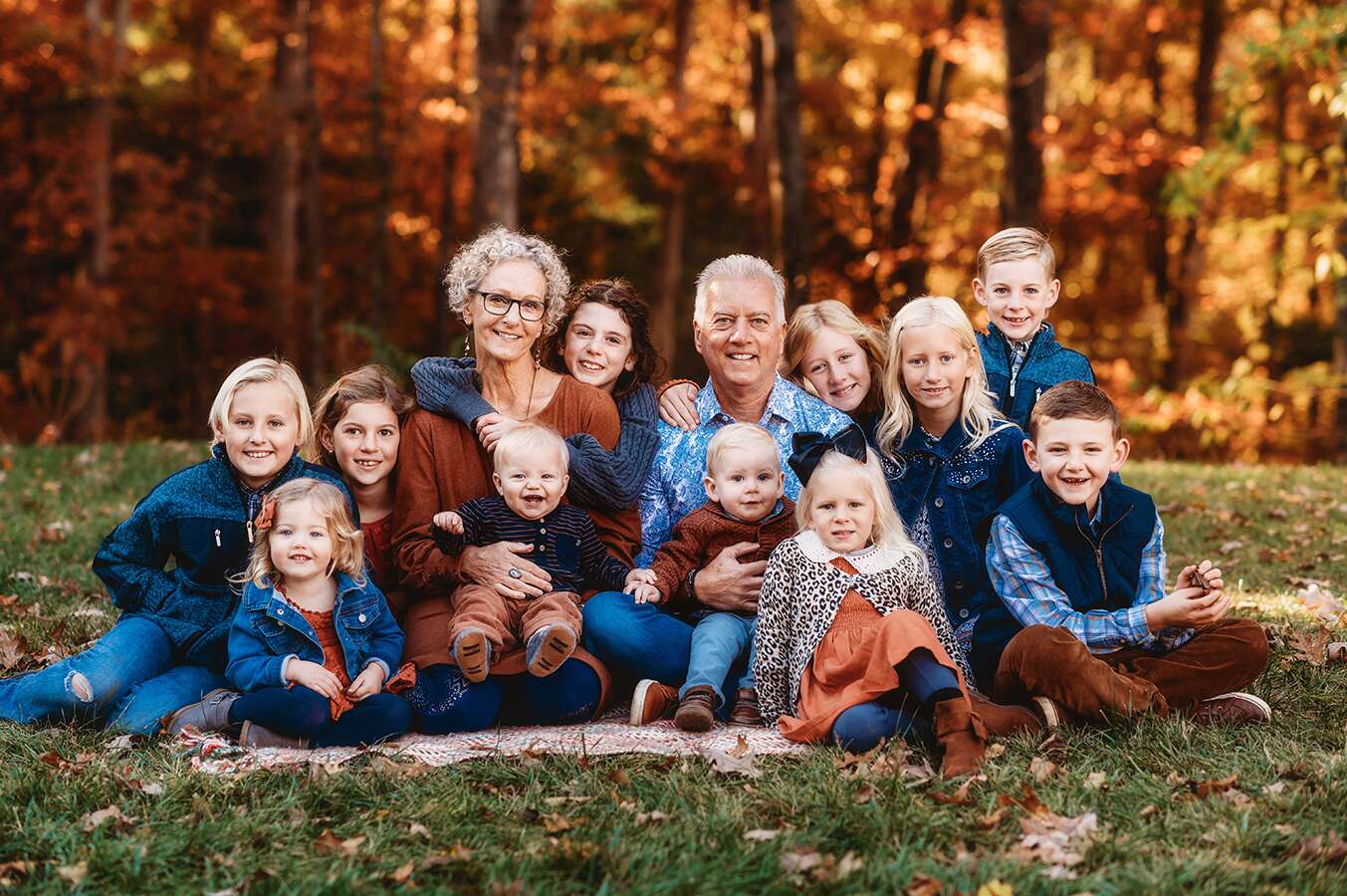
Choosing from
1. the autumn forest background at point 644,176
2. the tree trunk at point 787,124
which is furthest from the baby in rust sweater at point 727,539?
the tree trunk at point 787,124

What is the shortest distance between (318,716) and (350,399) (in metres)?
1.33

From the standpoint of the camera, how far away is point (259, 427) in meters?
4.49

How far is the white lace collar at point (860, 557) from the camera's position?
428 cm

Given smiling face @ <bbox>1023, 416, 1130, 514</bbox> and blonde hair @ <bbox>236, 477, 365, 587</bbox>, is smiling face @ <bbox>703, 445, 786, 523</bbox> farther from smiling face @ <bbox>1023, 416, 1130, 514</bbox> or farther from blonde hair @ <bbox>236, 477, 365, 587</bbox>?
blonde hair @ <bbox>236, 477, 365, 587</bbox>

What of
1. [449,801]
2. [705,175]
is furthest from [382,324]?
[449,801]

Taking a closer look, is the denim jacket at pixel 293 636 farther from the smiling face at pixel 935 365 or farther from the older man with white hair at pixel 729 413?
the smiling face at pixel 935 365

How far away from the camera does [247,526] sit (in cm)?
452

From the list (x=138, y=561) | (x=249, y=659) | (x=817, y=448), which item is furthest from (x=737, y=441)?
(x=138, y=561)

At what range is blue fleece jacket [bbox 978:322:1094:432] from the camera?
523 cm

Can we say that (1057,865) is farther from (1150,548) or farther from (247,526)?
(247,526)

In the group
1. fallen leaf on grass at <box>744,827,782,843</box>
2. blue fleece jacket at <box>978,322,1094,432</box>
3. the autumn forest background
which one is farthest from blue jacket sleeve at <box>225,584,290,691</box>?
the autumn forest background

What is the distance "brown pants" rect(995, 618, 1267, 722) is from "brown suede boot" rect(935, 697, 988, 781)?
349 mm

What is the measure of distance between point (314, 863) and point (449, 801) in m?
0.50

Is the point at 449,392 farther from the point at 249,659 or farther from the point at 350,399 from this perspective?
the point at 249,659
